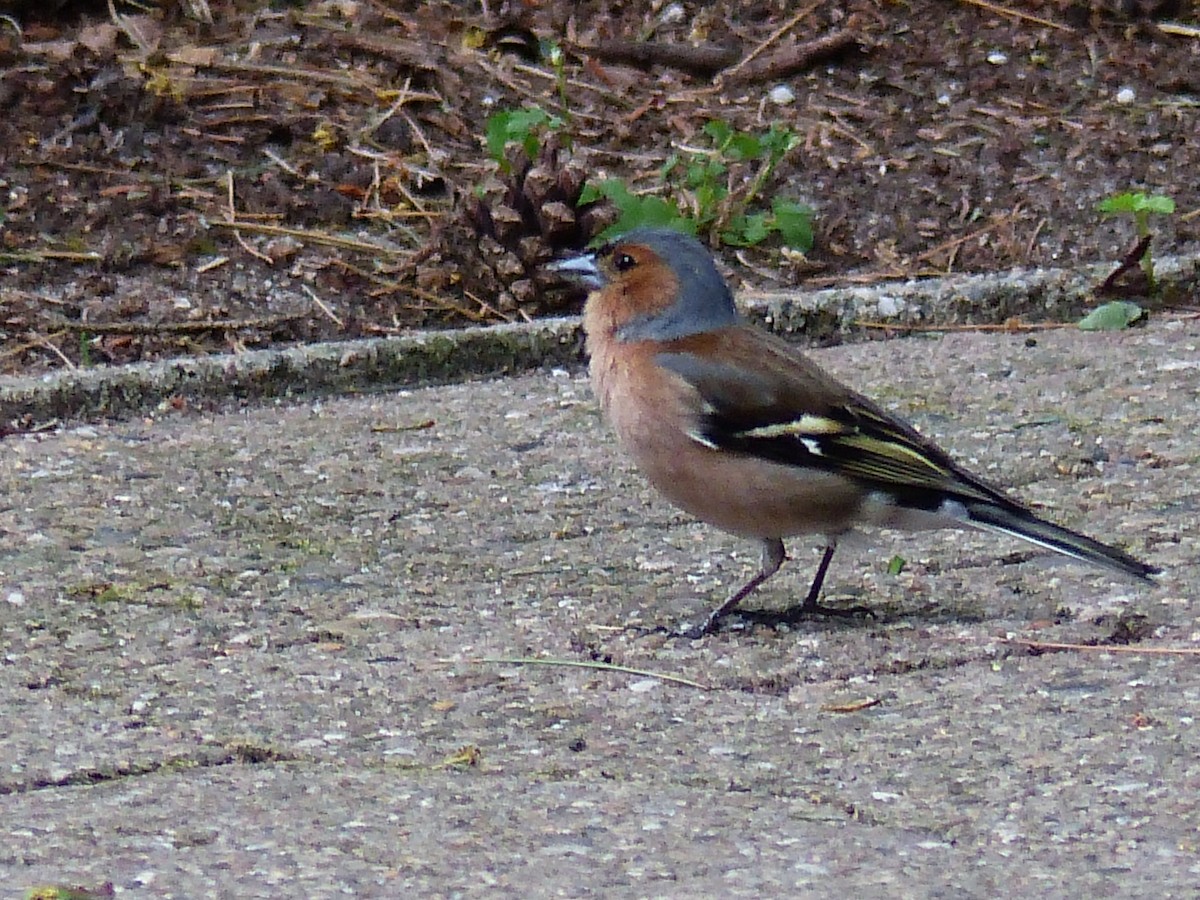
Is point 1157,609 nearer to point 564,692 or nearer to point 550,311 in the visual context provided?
point 564,692

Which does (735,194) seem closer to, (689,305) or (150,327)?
(150,327)

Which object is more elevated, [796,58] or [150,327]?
[796,58]

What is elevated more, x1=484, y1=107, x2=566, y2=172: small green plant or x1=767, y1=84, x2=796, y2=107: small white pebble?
x1=767, y1=84, x2=796, y2=107: small white pebble

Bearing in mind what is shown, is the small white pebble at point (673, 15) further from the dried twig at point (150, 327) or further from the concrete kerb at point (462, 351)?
the dried twig at point (150, 327)

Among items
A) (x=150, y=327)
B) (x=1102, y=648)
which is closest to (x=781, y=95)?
(x=150, y=327)

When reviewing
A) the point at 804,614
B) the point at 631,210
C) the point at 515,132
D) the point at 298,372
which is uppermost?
the point at 515,132

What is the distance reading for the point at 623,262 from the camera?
464 centimetres

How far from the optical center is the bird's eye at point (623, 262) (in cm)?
461

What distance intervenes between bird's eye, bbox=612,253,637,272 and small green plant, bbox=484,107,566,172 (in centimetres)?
156

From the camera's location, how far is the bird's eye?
4605 millimetres

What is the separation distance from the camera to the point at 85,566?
13.6ft

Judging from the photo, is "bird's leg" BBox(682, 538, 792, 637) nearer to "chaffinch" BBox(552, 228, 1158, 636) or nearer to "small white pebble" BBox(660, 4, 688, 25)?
"chaffinch" BBox(552, 228, 1158, 636)

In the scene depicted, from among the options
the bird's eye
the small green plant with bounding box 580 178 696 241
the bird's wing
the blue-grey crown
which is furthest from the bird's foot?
the small green plant with bounding box 580 178 696 241

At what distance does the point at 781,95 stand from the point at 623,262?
8.53 feet
